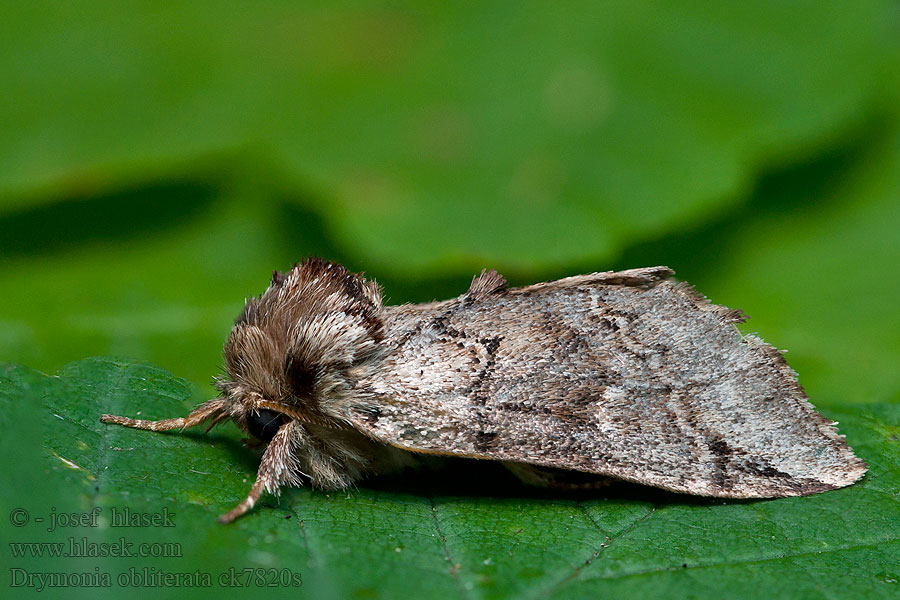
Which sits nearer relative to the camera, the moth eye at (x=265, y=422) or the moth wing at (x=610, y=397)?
the moth wing at (x=610, y=397)

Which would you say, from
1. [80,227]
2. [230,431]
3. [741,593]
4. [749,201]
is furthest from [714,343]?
[80,227]

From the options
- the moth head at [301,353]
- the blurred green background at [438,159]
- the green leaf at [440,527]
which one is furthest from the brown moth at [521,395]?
the blurred green background at [438,159]

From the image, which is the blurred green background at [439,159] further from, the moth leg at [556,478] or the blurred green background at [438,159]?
the moth leg at [556,478]

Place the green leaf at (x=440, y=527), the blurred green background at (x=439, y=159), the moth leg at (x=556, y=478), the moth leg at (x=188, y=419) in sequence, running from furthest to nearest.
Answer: the blurred green background at (x=439, y=159)
the moth leg at (x=556, y=478)
the moth leg at (x=188, y=419)
the green leaf at (x=440, y=527)

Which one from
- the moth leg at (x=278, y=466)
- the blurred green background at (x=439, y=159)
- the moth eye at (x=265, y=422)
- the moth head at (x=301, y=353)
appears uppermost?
the blurred green background at (x=439, y=159)

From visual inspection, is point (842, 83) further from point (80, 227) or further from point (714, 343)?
point (80, 227)

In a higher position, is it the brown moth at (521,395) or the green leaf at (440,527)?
the brown moth at (521,395)
